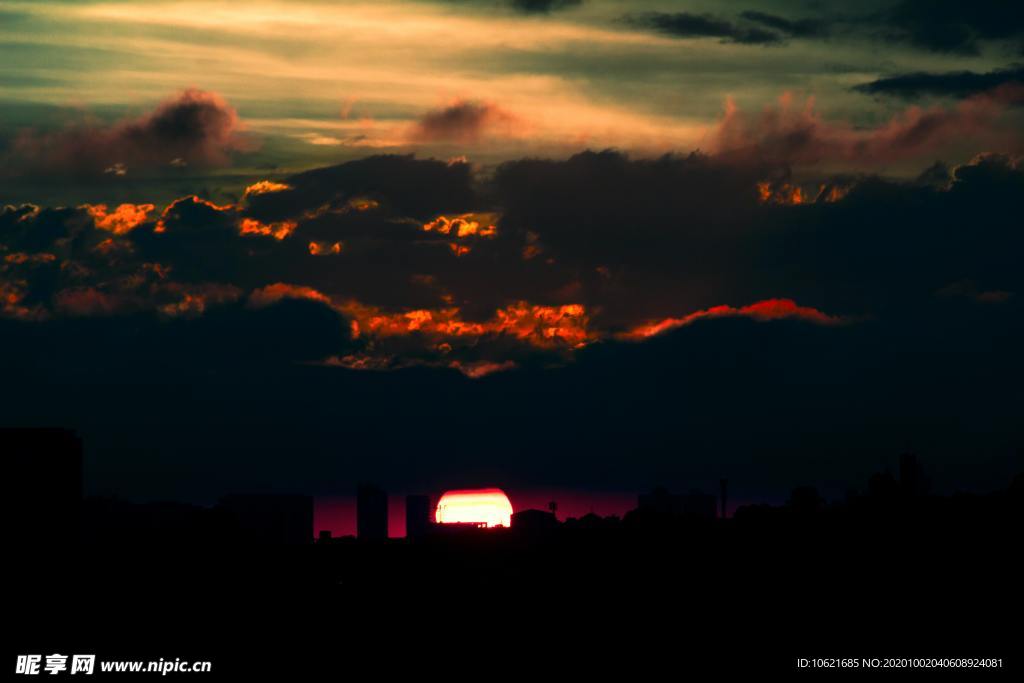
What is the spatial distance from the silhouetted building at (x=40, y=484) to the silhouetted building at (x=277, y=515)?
78.9 meters

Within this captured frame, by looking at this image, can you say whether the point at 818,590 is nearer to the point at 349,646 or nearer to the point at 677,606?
the point at 677,606

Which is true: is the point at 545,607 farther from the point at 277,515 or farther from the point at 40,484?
the point at 277,515

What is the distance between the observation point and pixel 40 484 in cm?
9775

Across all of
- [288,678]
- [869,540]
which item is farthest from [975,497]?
[288,678]

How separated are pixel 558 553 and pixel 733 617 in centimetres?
2554

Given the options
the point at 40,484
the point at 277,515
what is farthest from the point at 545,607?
the point at 277,515

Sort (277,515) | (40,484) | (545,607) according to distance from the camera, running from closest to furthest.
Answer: (545,607) → (40,484) → (277,515)

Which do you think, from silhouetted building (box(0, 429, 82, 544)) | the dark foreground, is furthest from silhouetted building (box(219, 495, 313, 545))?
silhouetted building (box(0, 429, 82, 544))

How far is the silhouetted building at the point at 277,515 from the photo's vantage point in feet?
Answer: 598

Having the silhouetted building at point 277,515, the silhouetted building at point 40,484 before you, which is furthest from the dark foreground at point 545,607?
the silhouetted building at point 277,515

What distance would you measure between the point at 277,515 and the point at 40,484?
89.7 meters

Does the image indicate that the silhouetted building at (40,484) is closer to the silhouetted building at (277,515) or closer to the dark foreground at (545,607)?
the dark foreground at (545,607)

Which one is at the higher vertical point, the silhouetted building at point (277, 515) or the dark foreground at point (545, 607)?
the silhouetted building at point (277, 515)

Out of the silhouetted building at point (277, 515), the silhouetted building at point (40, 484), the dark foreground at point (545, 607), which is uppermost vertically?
the silhouetted building at point (277, 515)
